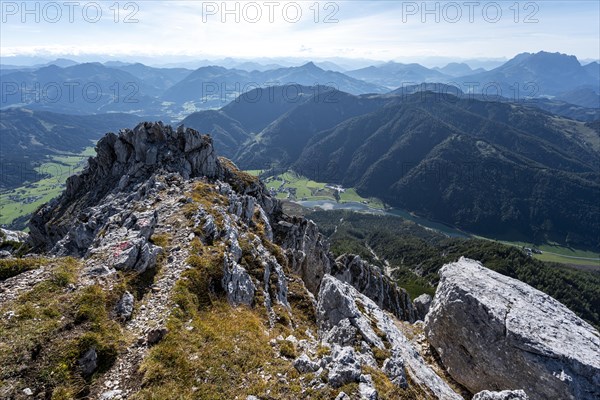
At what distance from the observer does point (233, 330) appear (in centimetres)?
2612

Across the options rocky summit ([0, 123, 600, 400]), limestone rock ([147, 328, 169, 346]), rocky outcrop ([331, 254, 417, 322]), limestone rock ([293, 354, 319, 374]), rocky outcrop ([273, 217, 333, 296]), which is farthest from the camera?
rocky outcrop ([331, 254, 417, 322])

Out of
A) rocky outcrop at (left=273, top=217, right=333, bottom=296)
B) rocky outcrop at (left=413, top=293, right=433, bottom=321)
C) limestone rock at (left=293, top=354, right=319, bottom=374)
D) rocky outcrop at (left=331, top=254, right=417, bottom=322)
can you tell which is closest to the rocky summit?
limestone rock at (left=293, top=354, right=319, bottom=374)

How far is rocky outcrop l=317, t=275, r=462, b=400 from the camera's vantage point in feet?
73.1

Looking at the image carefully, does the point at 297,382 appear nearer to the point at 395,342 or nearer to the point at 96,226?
the point at 395,342

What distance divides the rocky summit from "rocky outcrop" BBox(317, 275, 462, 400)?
142mm

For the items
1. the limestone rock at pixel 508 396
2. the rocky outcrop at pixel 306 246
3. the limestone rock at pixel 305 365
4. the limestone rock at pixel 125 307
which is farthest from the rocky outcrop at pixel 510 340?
the limestone rock at pixel 125 307

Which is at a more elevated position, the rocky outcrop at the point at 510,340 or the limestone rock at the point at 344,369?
the limestone rock at the point at 344,369

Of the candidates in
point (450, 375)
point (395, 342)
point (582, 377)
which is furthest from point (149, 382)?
point (582, 377)

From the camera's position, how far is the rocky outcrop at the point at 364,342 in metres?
22.3

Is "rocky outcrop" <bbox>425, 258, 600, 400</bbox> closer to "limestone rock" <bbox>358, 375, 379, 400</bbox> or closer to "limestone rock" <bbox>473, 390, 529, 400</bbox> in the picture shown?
"limestone rock" <bbox>473, 390, 529, 400</bbox>

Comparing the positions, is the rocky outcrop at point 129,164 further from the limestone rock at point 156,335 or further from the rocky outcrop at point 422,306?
the rocky outcrop at point 422,306

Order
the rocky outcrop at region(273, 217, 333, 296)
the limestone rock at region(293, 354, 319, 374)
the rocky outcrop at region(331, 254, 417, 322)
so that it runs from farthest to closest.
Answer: the rocky outcrop at region(331, 254, 417, 322)
the rocky outcrop at region(273, 217, 333, 296)
the limestone rock at region(293, 354, 319, 374)

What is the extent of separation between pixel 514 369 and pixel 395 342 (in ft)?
32.9

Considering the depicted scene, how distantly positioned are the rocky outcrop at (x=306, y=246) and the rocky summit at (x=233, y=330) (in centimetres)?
1615
